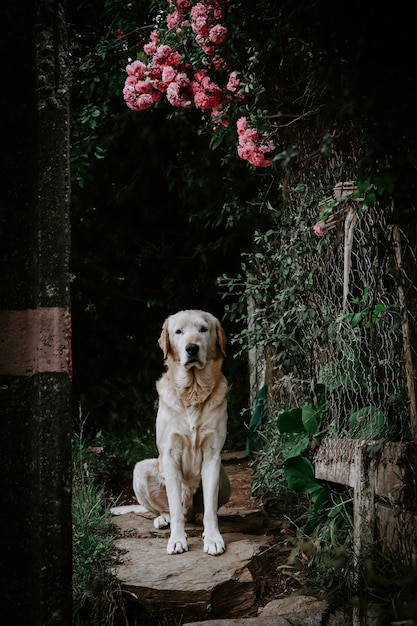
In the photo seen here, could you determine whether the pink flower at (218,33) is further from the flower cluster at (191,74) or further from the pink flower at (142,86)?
the pink flower at (142,86)

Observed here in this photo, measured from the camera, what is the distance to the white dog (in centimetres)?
438

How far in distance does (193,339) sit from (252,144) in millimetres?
1513

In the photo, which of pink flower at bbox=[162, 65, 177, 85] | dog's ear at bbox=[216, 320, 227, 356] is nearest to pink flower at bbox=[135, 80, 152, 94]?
pink flower at bbox=[162, 65, 177, 85]

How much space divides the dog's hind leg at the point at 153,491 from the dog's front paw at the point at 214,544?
604 millimetres

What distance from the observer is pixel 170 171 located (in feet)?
24.1

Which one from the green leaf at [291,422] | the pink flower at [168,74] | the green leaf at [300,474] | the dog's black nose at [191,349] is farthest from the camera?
the dog's black nose at [191,349]

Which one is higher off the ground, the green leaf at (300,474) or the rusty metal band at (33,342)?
the rusty metal band at (33,342)

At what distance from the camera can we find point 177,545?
404cm

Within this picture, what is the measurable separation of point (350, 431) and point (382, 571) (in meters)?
0.92

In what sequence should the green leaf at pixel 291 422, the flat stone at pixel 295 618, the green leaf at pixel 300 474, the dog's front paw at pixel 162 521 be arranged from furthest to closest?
the dog's front paw at pixel 162 521
the green leaf at pixel 291 422
the green leaf at pixel 300 474
the flat stone at pixel 295 618

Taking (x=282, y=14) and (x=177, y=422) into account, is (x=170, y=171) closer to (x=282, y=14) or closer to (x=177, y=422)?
(x=177, y=422)

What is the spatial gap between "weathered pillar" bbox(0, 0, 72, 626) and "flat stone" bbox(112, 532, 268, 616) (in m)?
2.03

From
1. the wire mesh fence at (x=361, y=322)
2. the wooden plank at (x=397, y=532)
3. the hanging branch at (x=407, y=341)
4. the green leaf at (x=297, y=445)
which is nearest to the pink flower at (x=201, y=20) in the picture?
the wire mesh fence at (x=361, y=322)

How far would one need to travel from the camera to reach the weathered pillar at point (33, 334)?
1.60 meters
